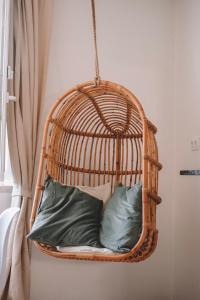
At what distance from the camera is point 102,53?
269cm

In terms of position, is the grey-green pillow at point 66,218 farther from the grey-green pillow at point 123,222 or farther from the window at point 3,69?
the window at point 3,69

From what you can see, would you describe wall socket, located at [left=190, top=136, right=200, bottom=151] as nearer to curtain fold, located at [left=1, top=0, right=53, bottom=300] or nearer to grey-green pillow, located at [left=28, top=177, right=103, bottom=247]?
grey-green pillow, located at [left=28, top=177, right=103, bottom=247]

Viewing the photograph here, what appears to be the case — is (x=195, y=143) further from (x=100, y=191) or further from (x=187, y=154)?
(x=100, y=191)

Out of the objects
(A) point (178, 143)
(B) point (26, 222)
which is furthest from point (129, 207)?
(A) point (178, 143)

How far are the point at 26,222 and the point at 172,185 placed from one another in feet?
3.87

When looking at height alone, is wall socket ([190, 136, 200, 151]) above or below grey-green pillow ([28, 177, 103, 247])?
above

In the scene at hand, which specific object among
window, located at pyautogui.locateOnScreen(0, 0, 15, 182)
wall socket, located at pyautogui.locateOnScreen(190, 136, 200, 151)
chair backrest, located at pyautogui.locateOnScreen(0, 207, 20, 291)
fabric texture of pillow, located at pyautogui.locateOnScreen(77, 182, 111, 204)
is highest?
window, located at pyautogui.locateOnScreen(0, 0, 15, 182)

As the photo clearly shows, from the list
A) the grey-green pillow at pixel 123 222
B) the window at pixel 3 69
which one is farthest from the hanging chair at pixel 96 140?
the window at pixel 3 69

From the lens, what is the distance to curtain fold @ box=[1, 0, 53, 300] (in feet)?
7.37

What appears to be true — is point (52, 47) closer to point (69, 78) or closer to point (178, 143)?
point (69, 78)

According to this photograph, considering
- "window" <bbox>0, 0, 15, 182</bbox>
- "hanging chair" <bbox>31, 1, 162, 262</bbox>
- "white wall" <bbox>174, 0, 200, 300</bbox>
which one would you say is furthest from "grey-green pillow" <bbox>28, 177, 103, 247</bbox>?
"white wall" <bbox>174, 0, 200, 300</bbox>

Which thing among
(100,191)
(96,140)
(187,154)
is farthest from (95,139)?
(187,154)

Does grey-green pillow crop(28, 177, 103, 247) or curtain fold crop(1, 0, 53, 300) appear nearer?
grey-green pillow crop(28, 177, 103, 247)

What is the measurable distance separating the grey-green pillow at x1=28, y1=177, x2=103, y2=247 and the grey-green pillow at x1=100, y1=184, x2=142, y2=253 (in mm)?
74
